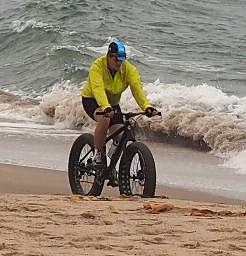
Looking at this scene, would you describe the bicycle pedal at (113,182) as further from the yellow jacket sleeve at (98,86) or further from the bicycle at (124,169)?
the yellow jacket sleeve at (98,86)

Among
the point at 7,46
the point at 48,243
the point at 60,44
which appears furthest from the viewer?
the point at 7,46

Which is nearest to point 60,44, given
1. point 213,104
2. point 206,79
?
point 206,79

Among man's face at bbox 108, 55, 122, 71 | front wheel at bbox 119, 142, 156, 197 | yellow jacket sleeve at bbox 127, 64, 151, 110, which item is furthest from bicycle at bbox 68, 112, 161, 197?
man's face at bbox 108, 55, 122, 71

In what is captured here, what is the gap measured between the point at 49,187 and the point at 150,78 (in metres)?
9.72

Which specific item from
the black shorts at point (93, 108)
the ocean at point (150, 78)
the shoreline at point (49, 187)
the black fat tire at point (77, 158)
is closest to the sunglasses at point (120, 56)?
the black shorts at point (93, 108)

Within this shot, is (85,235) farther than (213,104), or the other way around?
(213,104)

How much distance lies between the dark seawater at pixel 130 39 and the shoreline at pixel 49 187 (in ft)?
25.1

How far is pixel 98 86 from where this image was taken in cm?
718

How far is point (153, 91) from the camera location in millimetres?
14828

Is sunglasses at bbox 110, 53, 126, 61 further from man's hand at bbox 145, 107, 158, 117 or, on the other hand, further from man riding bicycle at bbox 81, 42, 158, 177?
man's hand at bbox 145, 107, 158, 117

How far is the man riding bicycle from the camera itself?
7.21 m

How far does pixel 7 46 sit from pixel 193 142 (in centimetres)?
1202

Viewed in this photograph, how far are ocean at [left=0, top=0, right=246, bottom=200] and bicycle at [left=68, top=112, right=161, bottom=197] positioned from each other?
4.22ft

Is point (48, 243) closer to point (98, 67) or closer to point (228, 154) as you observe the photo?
point (98, 67)
